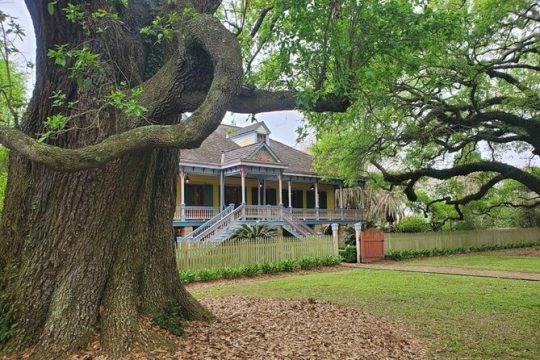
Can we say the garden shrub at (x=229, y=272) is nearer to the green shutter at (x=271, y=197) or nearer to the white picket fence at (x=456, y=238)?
the white picket fence at (x=456, y=238)

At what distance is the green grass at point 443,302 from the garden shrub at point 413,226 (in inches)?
483

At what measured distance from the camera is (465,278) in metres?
13.5

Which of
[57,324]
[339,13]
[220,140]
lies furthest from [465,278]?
[220,140]

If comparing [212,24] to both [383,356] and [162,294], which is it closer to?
[162,294]

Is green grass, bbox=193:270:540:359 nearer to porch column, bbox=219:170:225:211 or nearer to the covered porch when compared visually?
the covered porch

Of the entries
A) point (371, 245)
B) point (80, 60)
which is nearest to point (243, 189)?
point (371, 245)

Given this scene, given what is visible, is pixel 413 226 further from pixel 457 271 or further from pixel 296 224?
pixel 457 271

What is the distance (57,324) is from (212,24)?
373 cm

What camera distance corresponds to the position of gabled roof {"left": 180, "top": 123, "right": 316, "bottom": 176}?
22734mm

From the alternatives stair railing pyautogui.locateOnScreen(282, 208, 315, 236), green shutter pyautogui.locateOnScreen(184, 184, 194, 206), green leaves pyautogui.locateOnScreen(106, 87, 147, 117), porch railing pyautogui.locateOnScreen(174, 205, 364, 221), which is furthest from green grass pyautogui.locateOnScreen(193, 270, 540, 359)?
green shutter pyautogui.locateOnScreen(184, 184, 194, 206)

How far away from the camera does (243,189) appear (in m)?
22.5

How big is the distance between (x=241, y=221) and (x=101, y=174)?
55.6ft

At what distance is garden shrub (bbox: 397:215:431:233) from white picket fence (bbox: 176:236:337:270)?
9875 mm

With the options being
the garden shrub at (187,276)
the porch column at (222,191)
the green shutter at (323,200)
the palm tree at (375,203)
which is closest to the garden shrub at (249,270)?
the garden shrub at (187,276)
